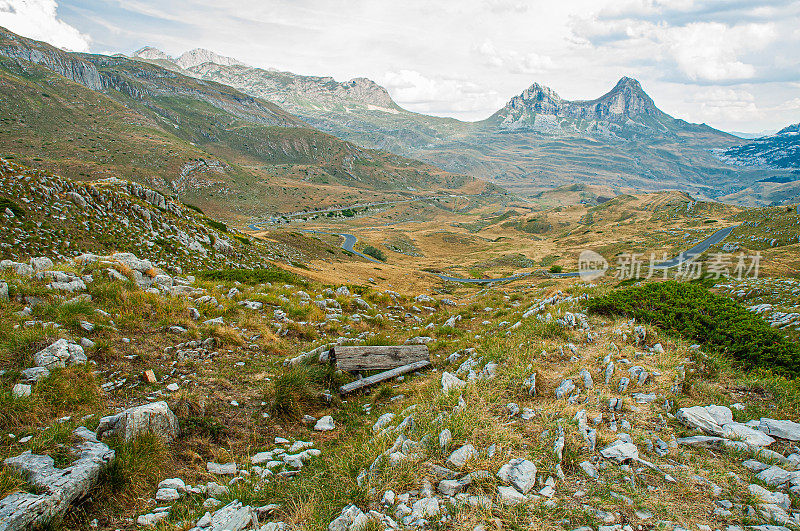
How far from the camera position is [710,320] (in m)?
9.92

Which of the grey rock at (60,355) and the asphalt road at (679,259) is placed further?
the asphalt road at (679,259)

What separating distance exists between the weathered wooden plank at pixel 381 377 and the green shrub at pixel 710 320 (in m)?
6.67

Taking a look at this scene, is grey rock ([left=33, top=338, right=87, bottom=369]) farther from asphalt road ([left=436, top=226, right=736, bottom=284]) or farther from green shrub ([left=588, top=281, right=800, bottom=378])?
asphalt road ([left=436, top=226, right=736, bottom=284])

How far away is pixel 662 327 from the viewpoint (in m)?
10.3

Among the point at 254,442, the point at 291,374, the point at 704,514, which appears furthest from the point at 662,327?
the point at 254,442

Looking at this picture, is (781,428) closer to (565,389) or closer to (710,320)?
(565,389)

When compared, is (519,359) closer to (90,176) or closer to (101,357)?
(101,357)

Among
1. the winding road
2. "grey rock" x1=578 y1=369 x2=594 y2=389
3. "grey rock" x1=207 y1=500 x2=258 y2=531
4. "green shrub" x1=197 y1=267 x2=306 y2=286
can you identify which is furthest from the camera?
the winding road

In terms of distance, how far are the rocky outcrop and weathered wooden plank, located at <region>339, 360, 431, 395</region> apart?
15.5ft

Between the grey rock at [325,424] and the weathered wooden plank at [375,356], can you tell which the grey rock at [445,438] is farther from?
the weathered wooden plank at [375,356]

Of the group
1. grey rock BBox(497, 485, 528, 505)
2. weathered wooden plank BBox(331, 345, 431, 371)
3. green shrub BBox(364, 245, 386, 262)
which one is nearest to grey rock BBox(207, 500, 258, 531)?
grey rock BBox(497, 485, 528, 505)

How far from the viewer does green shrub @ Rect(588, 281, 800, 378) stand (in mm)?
8617

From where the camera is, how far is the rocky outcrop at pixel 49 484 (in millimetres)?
4191

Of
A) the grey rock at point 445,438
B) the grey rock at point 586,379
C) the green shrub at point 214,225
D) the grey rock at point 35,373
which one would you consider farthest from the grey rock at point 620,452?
the green shrub at point 214,225
